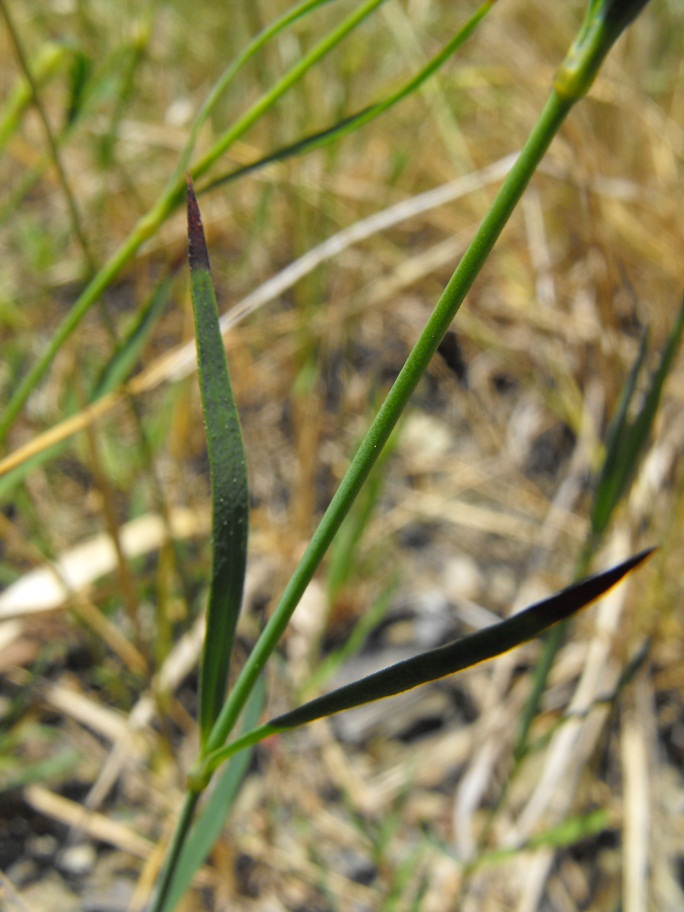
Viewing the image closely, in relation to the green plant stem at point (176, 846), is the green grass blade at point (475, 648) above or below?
above

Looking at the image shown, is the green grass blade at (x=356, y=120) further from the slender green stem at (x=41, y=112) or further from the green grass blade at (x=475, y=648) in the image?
the green grass blade at (x=475, y=648)

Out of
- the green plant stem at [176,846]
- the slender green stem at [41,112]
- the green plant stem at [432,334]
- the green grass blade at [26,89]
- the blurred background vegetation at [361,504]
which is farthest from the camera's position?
the blurred background vegetation at [361,504]

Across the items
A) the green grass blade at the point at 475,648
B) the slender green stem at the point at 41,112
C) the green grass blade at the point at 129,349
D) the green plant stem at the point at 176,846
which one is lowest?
the green plant stem at the point at 176,846

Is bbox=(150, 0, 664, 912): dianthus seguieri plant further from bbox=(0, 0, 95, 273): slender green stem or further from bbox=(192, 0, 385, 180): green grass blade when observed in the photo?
bbox=(0, 0, 95, 273): slender green stem

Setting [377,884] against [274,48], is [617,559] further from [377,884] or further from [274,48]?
[274,48]

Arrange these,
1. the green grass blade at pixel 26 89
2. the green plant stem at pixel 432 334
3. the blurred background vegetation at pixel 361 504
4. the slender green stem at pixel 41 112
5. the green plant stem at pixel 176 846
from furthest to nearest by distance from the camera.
A: 1. the blurred background vegetation at pixel 361 504
2. the green grass blade at pixel 26 89
3. the slender green stem at pixel 41 112
4. the green plant stem at pixel 176 846
5. the green plant stem at pixel 432 334

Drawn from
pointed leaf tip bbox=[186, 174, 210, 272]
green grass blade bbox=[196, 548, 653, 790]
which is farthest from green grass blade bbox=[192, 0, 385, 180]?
green grass blade bbox=[196, 548, 653, 790]

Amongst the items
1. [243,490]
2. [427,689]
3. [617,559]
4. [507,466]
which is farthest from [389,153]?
[243,490]

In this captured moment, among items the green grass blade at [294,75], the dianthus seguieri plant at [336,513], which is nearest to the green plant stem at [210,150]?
the green grass blade at [294,75]
